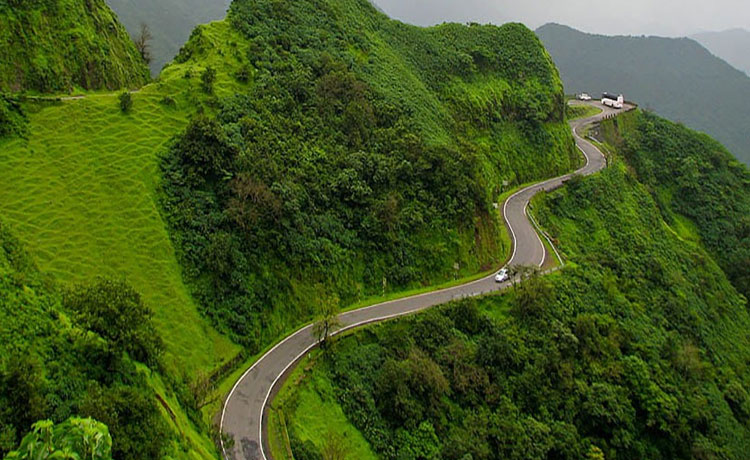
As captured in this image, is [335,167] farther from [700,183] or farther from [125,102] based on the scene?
[700,183]

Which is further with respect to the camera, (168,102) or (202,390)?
(168,102)

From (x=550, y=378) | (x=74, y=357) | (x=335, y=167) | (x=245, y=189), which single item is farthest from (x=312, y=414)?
(x=335, y=167)

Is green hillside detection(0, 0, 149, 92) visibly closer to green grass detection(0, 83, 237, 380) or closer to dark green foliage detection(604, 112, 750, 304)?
green grass detection(0, 83, 237, 380)

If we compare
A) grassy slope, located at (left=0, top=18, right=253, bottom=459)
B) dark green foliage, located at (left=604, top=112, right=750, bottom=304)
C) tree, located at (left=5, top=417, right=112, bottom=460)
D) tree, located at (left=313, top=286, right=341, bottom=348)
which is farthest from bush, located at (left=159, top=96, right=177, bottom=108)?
dark green foliage, located at (left=604, top=112, right=750, bottom=304)

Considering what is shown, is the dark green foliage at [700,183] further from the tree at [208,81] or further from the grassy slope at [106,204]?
the grassy slope at [106,204]

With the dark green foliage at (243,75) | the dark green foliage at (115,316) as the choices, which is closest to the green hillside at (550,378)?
the dark green foliage at (115,316)
